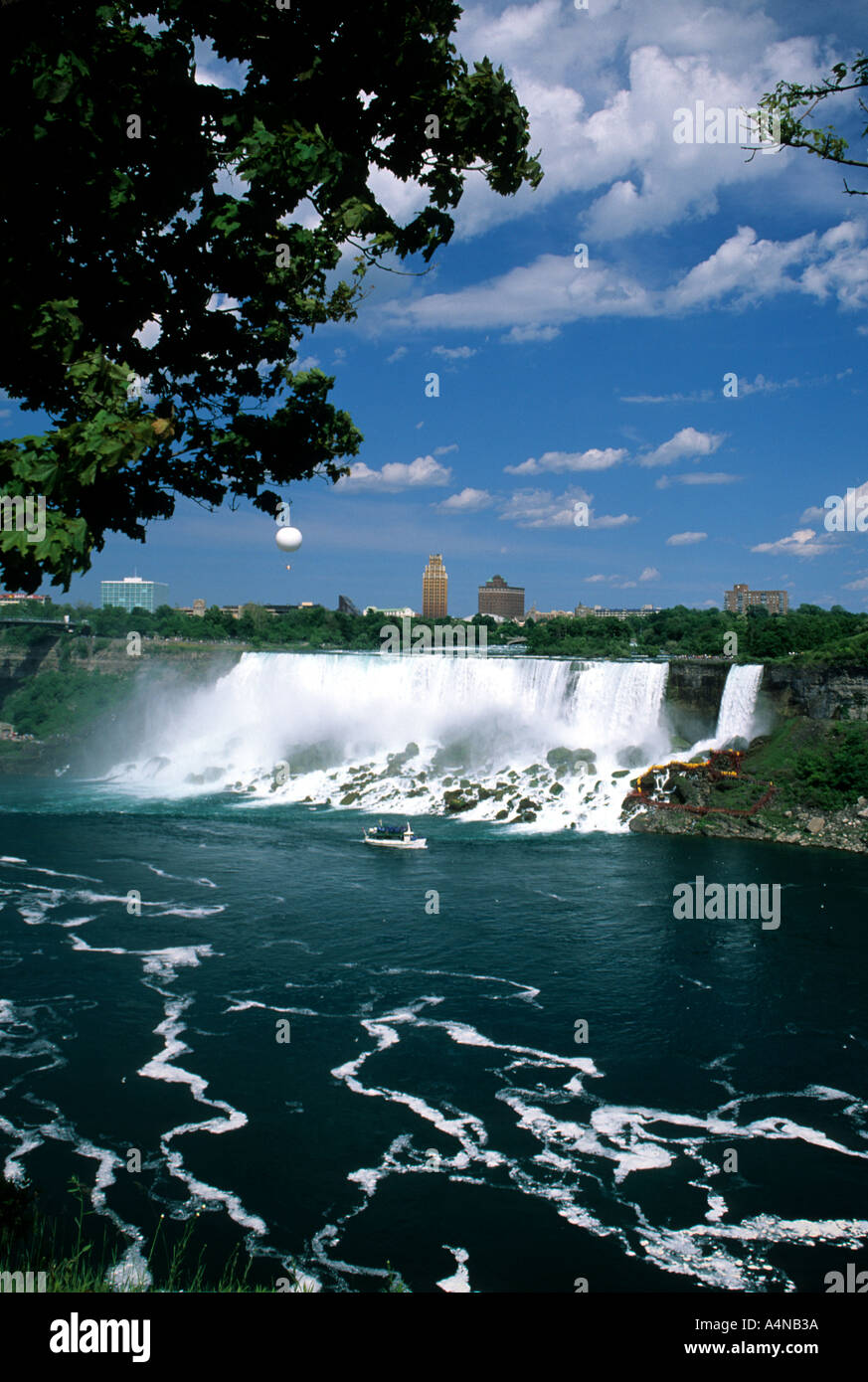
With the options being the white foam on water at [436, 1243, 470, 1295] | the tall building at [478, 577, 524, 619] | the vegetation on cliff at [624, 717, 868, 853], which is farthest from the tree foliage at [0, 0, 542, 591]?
the tall building at [478, 577, 524, 619]

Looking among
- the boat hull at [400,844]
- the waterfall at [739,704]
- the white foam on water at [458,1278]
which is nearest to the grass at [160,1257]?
the white foam on water at [458,1278]

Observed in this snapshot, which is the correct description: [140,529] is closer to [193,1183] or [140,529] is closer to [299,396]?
[299,396]

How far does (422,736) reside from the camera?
167 ft

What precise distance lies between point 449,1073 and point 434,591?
137 m

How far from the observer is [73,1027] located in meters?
17.4

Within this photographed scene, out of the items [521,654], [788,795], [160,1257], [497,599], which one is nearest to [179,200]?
[160,1257]

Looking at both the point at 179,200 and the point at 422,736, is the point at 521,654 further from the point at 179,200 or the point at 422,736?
the point at 179,200

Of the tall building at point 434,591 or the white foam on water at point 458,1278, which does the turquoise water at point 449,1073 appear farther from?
the tall building at point 434,591

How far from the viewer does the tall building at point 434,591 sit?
449 feet

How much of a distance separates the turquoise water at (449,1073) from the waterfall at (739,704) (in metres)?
14.9

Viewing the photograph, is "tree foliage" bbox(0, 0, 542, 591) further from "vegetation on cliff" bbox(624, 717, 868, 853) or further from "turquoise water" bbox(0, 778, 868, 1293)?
"vegetation on cliff" bbox(624, 717, 868, 853)

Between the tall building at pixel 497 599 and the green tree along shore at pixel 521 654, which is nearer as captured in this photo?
the green tree along shore at pixel 521 654

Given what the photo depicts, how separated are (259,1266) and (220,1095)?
4456 mm

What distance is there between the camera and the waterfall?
4322cm
